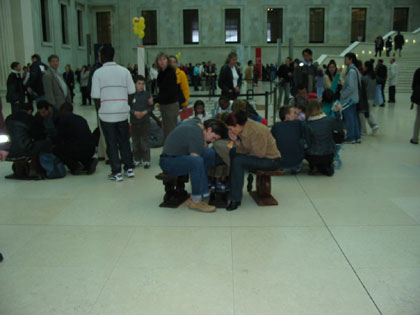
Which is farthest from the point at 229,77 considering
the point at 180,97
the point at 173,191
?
the point at 173,191

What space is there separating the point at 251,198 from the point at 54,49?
2464 centimetres

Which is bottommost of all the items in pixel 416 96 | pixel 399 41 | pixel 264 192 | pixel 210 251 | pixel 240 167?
pixel 210 251

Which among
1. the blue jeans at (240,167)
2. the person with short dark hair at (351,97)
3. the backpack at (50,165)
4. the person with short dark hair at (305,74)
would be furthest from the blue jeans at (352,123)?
the backpack at (50,165)

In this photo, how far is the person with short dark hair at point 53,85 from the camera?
7.37m

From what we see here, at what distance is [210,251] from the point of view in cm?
379

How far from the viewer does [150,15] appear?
117ft

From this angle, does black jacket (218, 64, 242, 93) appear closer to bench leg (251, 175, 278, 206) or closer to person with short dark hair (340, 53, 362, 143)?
person with short dark hair (340, 53, 362, 143)

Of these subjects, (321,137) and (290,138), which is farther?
(321,137)

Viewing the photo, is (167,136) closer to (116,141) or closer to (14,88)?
(116,141)

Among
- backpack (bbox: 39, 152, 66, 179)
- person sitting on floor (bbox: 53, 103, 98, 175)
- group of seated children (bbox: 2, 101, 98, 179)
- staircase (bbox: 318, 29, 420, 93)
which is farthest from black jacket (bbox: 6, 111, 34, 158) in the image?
staircase (bbox: 318, 29, 420, 93)

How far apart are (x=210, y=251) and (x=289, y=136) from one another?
264 cm

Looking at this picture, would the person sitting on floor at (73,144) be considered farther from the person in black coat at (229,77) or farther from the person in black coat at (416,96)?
the person in black coat at (416,96)

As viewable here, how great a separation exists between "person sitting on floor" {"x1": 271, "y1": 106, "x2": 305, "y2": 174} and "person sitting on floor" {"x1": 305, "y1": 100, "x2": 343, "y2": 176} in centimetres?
18

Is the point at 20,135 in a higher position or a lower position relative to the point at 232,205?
higher
